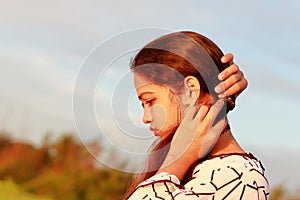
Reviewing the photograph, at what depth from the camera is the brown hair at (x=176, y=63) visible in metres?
1.70

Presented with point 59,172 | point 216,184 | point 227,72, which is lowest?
point 216,184

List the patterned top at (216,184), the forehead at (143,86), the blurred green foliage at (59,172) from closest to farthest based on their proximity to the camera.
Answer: the patterned top at (216,184) → the forehead at (143,86) → the blurred green foliage at (59,172)

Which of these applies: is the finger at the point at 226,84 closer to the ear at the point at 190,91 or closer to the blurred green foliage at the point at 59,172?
the ear at the point at 190,91

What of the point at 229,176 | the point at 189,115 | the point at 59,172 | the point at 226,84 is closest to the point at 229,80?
the point at 226,84

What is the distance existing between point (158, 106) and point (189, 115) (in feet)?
0.25

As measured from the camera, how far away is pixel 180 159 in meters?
1.72

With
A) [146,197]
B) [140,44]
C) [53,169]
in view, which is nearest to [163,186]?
[146,197]

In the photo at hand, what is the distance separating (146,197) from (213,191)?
144mm

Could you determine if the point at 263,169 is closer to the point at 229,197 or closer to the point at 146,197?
the point at 229,197

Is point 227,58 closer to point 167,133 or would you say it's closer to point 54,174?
point 167,133

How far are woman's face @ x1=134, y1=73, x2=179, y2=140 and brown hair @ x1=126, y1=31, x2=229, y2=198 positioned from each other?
0.05 ft

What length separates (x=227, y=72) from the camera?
5.59ft

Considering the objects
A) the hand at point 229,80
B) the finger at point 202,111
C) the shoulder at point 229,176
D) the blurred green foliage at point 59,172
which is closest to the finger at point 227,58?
the hand at point 229,80

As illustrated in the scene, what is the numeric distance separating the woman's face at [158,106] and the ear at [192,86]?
0.12 feet
